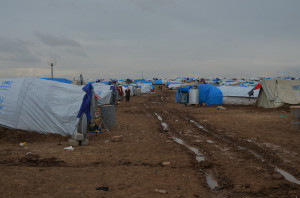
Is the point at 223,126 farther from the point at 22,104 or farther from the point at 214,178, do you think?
the point at 22,104

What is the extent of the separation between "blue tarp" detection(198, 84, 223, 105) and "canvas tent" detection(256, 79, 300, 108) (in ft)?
12.8

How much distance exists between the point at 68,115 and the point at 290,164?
310 inches

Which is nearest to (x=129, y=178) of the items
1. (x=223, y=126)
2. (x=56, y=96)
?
(x=56, y=96)

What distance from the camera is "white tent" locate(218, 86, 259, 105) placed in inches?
962

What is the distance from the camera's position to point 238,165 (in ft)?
22.9

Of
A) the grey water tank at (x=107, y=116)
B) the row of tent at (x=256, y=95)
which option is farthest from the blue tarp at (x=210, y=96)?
the grey water tank at (x=107, y=116)

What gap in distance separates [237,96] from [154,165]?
20097 mm

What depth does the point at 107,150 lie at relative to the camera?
27.7 feet

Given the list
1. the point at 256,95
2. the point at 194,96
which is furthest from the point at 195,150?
the point at 256,95

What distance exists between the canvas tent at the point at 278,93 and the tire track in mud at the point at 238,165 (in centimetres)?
1325

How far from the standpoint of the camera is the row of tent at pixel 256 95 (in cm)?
2222

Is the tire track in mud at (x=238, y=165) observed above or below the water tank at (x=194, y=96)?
below

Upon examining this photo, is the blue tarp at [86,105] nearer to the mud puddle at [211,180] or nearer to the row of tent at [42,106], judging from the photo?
the row of tent at [42,106]

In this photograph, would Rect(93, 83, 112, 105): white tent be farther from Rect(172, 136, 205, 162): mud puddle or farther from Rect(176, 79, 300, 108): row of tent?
Rect(172, 136, 205, 162): mud puddle
